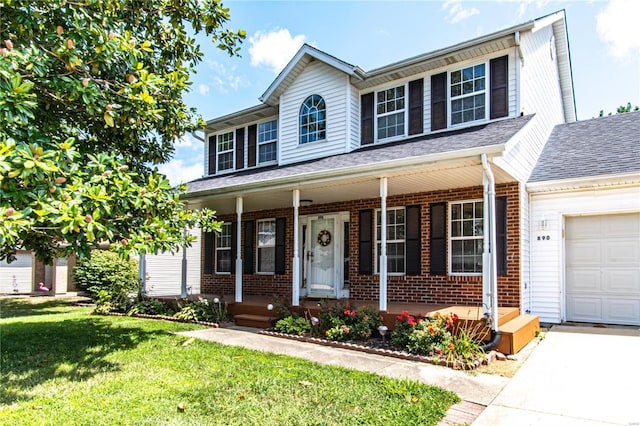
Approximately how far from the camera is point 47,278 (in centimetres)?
1798

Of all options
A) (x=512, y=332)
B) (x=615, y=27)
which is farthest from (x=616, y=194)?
(x=615, y=27)

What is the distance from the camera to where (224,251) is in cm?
1320

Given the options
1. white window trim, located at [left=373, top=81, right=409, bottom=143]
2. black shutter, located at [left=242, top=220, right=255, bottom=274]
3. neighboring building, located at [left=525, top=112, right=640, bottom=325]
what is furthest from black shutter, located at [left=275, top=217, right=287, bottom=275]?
neighboring building, located at [left=525, top=112, right=640, bottom=325]

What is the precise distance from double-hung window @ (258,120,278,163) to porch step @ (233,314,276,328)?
4.99 m

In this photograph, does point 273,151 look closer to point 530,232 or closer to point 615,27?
point 530,232

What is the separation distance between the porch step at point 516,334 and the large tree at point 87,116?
4.91 m

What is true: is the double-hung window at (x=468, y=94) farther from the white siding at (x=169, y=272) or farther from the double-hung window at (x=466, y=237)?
the white siding at (x=169, y=272)

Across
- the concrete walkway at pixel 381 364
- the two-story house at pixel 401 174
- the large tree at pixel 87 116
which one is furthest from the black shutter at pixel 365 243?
the large tree at pixel 87 116

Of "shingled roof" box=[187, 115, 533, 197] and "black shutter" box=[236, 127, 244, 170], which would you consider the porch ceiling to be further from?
"black shutter" box=[236, 127, 244, 170]

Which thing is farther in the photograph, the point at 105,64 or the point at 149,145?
the point at 149,145

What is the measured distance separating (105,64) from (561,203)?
27.9 ft

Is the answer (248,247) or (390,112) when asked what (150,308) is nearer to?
(248,247)

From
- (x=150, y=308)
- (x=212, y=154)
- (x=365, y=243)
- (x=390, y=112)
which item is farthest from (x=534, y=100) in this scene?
(x=150, y=308)

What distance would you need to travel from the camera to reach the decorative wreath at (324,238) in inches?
427
